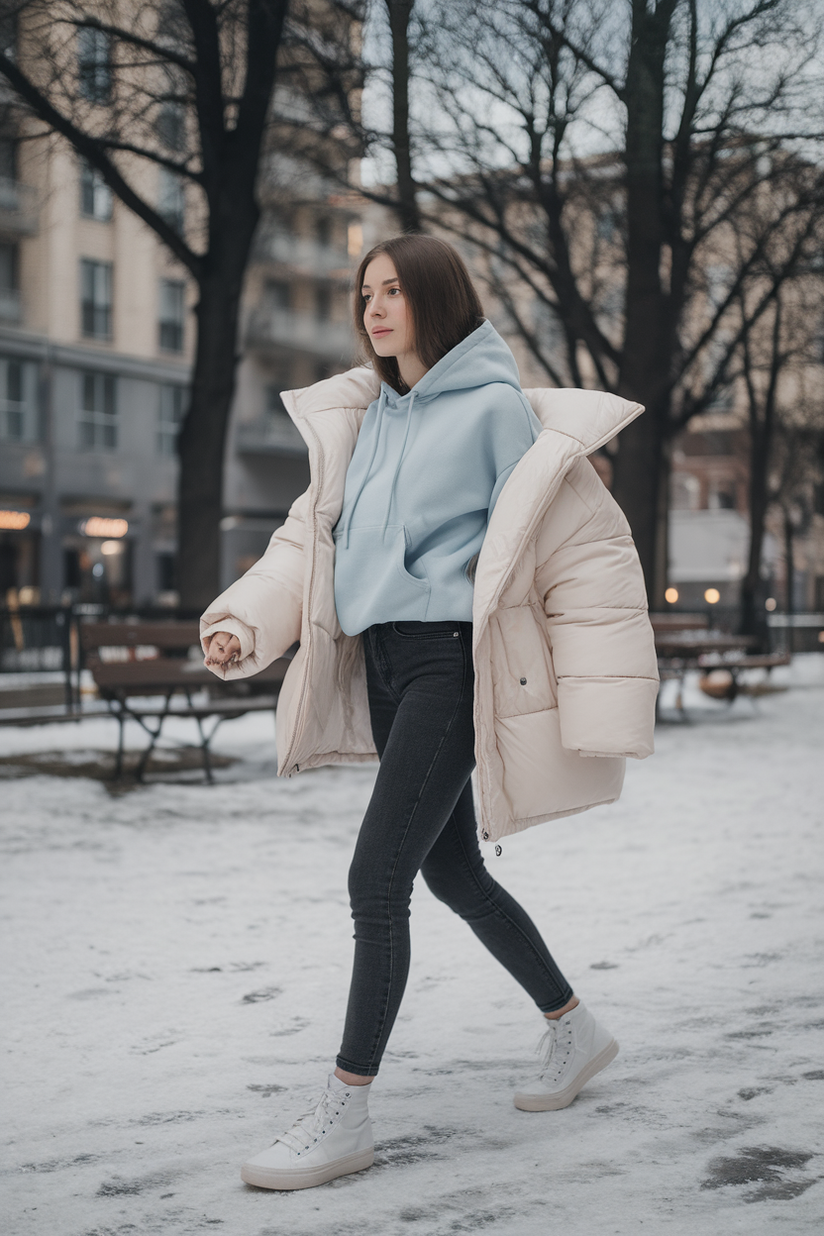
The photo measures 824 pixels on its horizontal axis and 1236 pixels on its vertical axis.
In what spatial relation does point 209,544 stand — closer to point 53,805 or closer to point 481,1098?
point 53,805

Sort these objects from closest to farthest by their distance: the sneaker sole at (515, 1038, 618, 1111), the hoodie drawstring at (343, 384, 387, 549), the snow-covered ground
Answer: the snow-covered ground < the hoodie drawstring at (343, 384, 387, 549) < the sneaker sole at (515, 1038, 618, 1111)

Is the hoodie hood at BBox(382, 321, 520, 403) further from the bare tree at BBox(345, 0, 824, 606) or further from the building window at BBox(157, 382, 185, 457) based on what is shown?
the building window at BBox(157, 382, 185, 457)

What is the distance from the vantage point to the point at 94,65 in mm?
10492

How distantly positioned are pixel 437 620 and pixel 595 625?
36cm

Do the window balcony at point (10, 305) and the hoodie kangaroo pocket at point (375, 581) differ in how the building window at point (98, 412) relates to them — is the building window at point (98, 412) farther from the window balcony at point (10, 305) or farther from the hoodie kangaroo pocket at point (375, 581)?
the hoodie kangaroo pocket at point (375, 581)

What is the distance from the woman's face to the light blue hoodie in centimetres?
11

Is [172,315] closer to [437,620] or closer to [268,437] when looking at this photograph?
[268,437]

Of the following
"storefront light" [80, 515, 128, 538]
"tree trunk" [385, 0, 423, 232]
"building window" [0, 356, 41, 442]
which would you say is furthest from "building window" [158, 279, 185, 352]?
"tree trunk" [385, 0, 423, 232]

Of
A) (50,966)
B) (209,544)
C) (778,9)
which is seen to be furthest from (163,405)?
(50,966)

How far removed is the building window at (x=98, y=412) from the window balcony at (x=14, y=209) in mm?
4097

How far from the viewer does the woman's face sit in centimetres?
314

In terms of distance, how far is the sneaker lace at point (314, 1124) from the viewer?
289cm

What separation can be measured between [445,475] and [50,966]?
8.30 feet

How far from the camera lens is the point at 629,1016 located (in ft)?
13.2
